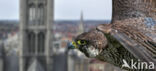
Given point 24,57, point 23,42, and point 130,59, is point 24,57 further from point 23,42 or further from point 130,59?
point 130,59

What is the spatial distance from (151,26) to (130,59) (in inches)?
3.9

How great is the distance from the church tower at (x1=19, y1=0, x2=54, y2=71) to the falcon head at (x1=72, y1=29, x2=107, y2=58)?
1411 centimetres

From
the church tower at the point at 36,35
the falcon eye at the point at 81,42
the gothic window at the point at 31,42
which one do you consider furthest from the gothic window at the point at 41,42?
the falcon eye at the point at 81,42

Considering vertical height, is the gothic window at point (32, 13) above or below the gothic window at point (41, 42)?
above

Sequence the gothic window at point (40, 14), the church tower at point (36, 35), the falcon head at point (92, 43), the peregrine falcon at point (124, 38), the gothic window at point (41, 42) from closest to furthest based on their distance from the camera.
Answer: the peregrine falcon at point (124, 38), the falcon head at point (92, 43), the church tower at point (36, 35), the gothic window at point (40, 14), the gothic window at point (41, 42)

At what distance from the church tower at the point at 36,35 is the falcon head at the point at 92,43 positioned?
46.3 feet

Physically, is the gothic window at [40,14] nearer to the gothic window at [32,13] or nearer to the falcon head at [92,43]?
the gothic window at [32,13]

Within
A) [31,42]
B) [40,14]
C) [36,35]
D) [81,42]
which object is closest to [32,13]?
[40,14]

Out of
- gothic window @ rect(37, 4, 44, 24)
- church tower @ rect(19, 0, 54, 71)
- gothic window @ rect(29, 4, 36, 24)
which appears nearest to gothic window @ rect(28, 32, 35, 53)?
church tower @ rect(19, 0, 54, 71)

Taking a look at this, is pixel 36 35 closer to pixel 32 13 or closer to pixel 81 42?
pixel 32 13

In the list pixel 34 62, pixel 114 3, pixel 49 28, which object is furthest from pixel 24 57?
pixel 114 3

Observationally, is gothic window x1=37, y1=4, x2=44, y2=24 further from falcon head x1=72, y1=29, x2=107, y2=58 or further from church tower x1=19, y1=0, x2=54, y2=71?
falcon head x1=72, y1=29, x2=107, y2=58

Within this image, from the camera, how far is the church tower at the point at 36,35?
15.1 meters

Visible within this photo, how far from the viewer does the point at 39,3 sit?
595 inches
